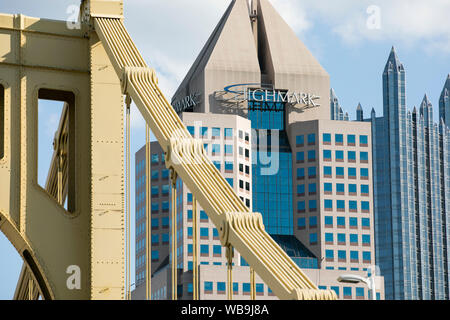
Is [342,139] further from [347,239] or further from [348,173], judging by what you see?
[347,239]

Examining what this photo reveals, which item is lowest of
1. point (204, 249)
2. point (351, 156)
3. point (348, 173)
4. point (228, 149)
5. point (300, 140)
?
point (204, 249)

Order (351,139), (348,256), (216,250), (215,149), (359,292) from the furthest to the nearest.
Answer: (351,139) < (348,256) < (215,149) < (359,292) < (216,250)

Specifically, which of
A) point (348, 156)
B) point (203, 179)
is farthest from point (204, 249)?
point (203, 179)

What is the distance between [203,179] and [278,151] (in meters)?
167

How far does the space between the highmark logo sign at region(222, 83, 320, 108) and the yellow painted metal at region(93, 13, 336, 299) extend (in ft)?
521

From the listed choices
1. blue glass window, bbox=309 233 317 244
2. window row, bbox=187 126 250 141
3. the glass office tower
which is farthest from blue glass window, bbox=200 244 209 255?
blue glass window, bbox=309 233 317 244

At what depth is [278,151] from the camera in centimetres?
18575

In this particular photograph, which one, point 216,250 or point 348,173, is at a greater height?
point 348,173

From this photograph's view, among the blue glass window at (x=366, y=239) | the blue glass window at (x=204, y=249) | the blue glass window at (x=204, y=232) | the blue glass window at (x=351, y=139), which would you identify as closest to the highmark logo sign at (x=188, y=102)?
the blue glass window at (x=351, y=139)

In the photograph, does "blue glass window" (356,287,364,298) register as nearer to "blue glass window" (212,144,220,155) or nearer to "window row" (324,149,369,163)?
"window row" (324,149,369,163)
